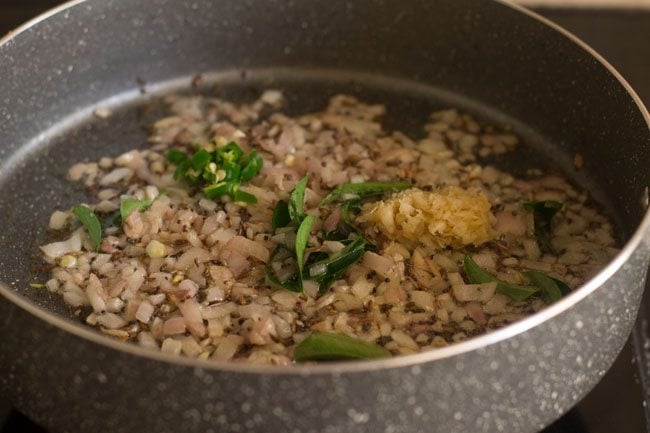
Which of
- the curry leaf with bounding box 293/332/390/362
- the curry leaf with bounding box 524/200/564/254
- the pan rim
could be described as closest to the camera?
the pan rim

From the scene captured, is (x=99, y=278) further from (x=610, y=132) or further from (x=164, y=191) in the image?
(x=610, y=132)

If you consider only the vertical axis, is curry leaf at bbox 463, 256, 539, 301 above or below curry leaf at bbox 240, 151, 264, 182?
below

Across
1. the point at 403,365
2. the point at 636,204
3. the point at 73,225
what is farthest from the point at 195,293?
the point at 636,204

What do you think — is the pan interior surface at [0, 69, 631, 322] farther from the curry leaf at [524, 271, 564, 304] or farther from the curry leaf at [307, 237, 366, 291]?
the curry leaf at [307, 237, 366, 291]

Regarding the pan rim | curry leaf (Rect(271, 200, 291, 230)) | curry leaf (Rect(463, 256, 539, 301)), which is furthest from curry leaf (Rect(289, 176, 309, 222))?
the pan rim

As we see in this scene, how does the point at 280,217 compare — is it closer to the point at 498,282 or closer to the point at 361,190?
the point at 361,190

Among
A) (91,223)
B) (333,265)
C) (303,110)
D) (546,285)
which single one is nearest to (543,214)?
(546,285)

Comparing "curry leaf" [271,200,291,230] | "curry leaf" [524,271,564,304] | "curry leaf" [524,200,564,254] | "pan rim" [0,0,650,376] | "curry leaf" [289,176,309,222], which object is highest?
"pan rim" [0,0,650,376]
